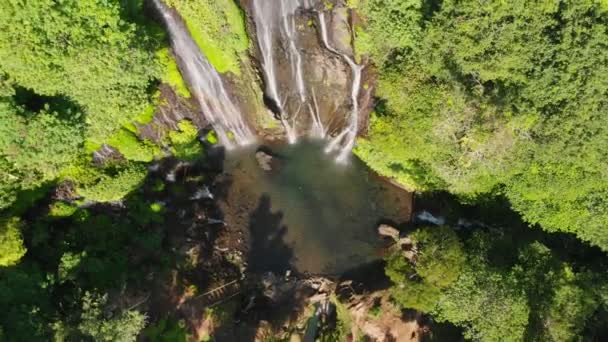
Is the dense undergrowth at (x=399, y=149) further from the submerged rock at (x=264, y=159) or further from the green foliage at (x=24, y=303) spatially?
the submerged rock at (x=264, y=159)

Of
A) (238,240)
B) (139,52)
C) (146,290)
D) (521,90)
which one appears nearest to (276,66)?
(139,52)

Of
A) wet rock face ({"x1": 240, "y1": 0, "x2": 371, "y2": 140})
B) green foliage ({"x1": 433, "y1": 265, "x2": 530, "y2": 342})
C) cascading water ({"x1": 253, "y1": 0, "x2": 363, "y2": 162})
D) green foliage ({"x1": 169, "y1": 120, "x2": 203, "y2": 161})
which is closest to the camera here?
green foliage ({"x1": 433, "y1": 265, "x2": 530, "y2": 342})

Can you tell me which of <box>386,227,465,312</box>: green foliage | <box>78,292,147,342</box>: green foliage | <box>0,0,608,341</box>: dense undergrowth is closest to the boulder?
<box>0,0,608,341</box>: dense undergrowth

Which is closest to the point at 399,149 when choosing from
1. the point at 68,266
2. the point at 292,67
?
the point at 292,67

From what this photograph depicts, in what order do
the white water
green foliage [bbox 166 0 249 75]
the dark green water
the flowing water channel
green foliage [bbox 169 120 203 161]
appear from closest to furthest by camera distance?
1. green foliage [bbox 166 0 249 75]
2. the white water
3. green foliage [bbox 169 120 203 161]
4. the flowing water channel
5. the dark green water

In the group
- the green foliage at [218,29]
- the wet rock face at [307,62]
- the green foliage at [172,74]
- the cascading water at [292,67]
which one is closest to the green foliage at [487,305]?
the cascading water at [292,67]

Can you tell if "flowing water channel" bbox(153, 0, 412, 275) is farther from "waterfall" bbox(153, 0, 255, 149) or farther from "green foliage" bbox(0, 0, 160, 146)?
"green foliage" bbox(0, 0, 160, 146)

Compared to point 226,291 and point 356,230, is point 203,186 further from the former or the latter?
point 356,230
